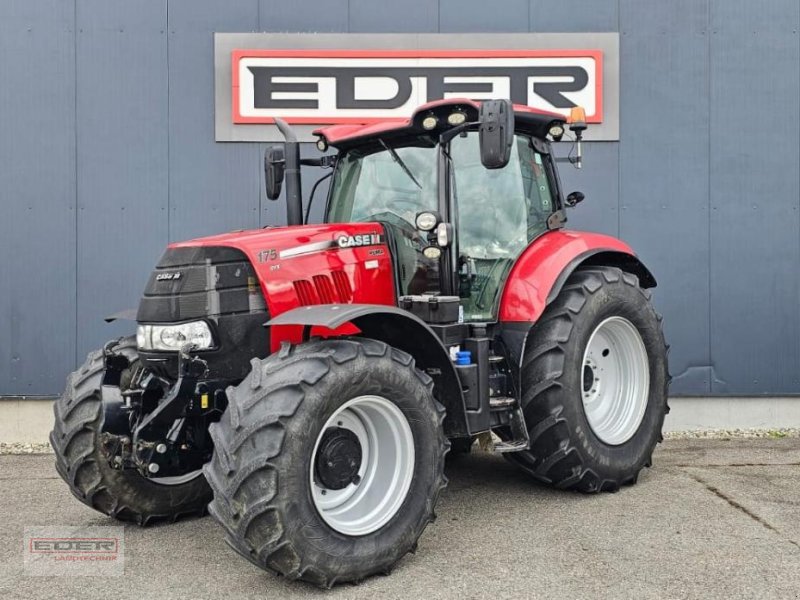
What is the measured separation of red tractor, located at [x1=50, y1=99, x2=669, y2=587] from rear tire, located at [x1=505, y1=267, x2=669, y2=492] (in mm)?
14

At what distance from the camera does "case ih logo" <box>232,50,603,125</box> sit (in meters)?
7.05

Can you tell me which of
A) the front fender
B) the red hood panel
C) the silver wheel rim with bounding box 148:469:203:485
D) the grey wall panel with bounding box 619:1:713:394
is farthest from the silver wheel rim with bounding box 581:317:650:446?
the silver wheel rim with bounding box 148:469:203:485

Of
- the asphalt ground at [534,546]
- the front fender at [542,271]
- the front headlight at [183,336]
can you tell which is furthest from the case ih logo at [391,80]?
→ the front headlight at [183,336]

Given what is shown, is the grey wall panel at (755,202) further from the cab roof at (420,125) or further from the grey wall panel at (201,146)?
the grey wall panel at (201,146)

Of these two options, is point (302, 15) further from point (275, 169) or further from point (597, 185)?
point (597, 185)

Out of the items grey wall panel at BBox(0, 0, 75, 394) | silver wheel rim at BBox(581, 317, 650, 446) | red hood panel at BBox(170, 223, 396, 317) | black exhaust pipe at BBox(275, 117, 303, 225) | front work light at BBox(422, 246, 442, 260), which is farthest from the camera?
grey wall panel at BBox(0, 0, 75, 394)

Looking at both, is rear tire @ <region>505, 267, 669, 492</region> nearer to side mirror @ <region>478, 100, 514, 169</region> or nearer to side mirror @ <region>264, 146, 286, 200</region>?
side mirror @ <region>478, 100, 514, 169</region>

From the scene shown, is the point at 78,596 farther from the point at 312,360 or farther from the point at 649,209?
the point at 649,209

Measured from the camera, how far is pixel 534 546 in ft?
13.0

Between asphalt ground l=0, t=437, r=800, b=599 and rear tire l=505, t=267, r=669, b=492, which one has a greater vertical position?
rear tire l=505, t=267, r=669, b=492

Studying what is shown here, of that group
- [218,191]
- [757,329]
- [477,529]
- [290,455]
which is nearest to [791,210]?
[757,329]

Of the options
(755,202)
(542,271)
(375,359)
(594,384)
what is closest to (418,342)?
(375,359)

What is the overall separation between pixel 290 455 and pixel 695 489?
3.02 metres

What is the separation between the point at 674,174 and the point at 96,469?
18.2ft
